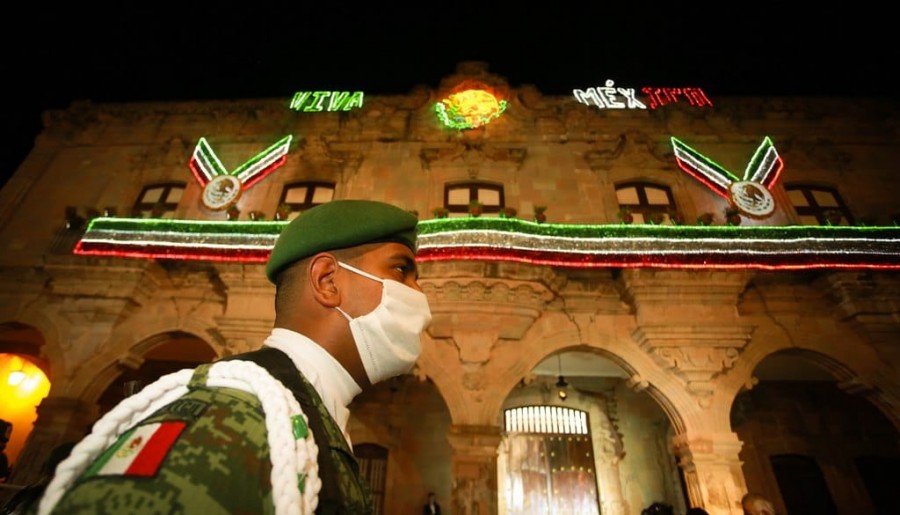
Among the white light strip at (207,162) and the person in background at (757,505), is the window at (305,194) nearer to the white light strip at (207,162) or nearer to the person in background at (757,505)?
the white light strip at (207,162)

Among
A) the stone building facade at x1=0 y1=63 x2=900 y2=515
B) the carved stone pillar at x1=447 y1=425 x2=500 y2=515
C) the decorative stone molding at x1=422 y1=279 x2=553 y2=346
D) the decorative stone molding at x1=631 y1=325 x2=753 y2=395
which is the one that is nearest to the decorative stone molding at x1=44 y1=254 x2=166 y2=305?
the stone building facade at x1=0 y1=63 x2=900 y2=515

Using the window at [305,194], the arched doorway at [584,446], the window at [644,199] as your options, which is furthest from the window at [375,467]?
the window at [644,199]

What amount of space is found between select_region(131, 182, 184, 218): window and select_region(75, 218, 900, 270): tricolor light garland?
433 centimetres

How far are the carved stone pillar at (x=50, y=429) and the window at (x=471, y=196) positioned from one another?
339 inches

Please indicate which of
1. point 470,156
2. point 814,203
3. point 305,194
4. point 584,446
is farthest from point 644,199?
point 305,194

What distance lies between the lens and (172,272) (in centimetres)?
894

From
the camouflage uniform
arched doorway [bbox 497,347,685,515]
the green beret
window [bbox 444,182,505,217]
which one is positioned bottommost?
the camouflage uniform

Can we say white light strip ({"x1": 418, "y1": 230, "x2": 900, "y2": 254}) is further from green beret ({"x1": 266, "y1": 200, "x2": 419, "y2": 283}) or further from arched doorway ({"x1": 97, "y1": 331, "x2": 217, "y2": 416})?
arched doorway ({"x1": 97, "y1": 331, "x2": 217, "y2": 416})

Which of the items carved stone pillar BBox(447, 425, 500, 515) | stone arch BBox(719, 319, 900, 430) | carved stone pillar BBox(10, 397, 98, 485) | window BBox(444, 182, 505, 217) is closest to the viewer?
carved stone pillar BBox(447, 425, 500, 515)

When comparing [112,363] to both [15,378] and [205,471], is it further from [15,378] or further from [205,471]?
[205,471]

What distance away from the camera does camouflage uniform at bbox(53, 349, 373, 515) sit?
2.38 feet

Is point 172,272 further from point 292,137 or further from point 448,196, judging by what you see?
point 448,196

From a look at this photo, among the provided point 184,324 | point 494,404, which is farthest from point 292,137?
point 494,404

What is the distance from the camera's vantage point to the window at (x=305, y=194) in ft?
34.3
